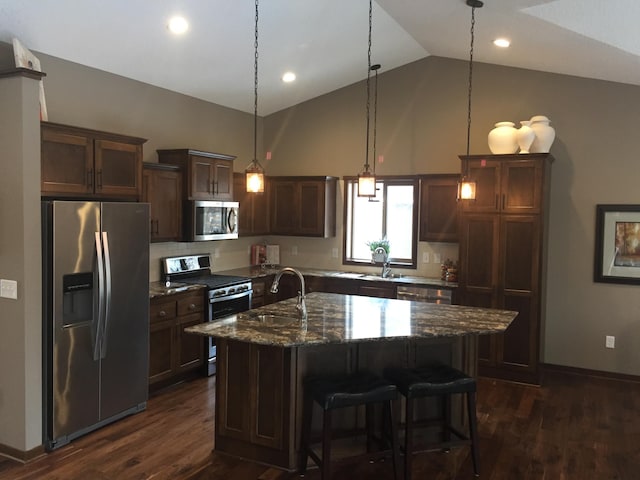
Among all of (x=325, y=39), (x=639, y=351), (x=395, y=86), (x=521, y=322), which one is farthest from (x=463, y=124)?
(x=639, y=351)

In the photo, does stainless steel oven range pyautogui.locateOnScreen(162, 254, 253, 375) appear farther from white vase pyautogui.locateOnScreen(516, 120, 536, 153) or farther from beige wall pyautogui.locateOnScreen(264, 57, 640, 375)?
white vase pyautogui.locateOnScreen(516, 120, 536, 153)

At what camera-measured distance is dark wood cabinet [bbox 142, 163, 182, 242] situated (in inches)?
201

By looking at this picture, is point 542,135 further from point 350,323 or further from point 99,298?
point 99,298

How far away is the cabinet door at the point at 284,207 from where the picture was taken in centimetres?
700

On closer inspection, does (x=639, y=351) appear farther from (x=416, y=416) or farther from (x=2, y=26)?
(x=2, y=26)

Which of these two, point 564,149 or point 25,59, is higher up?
point 25,59

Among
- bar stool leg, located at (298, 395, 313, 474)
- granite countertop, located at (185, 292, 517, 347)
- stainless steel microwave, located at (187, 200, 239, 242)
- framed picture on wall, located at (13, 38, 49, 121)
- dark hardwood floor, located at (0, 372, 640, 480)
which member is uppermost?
framed picture on wall, located at (13, 38, 49, 121)

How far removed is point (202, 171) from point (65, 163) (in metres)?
1.84

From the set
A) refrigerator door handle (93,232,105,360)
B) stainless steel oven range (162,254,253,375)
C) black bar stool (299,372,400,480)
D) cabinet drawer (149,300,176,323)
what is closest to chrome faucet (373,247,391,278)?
stainless steel oven range (162,254,253,375)

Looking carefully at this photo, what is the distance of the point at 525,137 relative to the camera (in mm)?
5340

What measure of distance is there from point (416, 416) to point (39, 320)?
274 centimetres

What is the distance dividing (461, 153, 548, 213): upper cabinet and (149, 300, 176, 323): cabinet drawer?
123 inches

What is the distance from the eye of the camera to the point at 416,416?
12.5ft

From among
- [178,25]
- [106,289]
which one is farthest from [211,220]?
[178,25]
